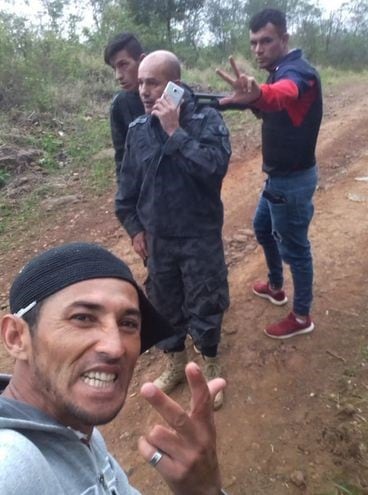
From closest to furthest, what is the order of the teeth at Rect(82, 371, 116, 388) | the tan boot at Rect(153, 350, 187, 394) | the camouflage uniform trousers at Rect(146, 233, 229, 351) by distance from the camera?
the teeth at Rect(82, 371, 116, 388) < the camouflage uniform trousers at Rect(146, 233, 229, 351) < the tan boot at Rect(153, 350, 187, 394)

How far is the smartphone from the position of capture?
7.03ft

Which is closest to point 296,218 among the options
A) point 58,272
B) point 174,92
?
point 174,92

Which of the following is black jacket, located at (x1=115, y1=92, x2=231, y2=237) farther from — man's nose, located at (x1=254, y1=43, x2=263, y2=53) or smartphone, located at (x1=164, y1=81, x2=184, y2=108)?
man's nose, located at (x1=254, y1=43, x2=263, y2=53)

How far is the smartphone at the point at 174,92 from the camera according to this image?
2143 mm

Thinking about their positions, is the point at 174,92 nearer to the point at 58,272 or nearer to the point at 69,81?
the point at 58,272

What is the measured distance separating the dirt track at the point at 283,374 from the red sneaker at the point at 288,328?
5cm

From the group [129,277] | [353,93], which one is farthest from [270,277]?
[353,93]

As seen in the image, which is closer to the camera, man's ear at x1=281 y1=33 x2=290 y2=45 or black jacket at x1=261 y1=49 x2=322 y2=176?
black jacket at x1=261 y1=49 x2=322 y2=176

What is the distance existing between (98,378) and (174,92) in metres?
1.53

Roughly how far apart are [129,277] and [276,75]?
175 cm

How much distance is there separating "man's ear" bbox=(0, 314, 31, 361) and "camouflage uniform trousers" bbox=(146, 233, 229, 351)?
1284 millimetres

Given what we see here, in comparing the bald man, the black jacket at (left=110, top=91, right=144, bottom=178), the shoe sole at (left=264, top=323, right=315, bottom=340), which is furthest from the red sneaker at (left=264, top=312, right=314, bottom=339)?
the black jacket at (left=110, top=91, right=144, bottom=178)

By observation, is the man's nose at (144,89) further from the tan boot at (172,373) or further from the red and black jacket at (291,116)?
the tan boot at (172,373)

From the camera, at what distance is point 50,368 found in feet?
3.65
